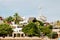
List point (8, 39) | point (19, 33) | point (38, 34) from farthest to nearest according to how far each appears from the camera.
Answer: point (19, 33) < point (38, 34) < point (8, 39)

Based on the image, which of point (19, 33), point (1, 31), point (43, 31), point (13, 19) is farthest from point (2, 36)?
point (13, 19)

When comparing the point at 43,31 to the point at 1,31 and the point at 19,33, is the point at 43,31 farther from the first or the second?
the point at 1,31

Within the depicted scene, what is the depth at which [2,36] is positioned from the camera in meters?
44.1

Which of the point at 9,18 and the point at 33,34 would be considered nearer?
the point at 33,34

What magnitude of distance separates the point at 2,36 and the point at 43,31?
7.38 m

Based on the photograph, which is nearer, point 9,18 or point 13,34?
point 13,34

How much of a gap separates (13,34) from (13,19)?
2067cm

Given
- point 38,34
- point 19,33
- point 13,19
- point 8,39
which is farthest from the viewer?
point 13,19

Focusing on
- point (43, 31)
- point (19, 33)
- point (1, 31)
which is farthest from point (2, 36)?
point (43, 31)

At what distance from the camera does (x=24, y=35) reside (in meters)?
45.1

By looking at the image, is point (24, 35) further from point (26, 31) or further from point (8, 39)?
point (8, 39)

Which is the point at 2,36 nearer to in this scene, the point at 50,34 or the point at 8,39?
the point at 8,39

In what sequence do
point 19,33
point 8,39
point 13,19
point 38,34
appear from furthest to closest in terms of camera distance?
point 13,19 → point 19,33 → point 38,34 → point 8,39

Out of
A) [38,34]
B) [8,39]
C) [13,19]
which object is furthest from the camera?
[13,19]
